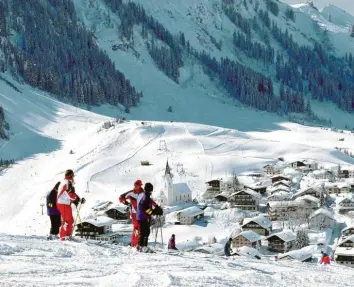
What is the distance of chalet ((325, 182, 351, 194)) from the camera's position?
2795 inches

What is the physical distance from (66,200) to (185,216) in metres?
40.1

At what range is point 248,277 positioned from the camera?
13.4 metres

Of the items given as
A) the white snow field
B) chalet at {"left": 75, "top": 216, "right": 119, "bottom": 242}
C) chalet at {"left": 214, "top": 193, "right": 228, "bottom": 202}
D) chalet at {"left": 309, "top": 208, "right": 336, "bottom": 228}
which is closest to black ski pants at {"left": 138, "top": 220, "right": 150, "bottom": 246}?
the white snow field

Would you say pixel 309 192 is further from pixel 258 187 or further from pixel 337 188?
pixel 258 187

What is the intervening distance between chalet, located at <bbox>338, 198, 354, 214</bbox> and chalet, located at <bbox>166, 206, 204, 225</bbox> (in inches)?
596

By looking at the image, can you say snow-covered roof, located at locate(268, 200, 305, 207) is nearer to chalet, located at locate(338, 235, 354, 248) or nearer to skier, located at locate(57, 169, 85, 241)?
chalet, located at locate(338, 235, 354, 248)

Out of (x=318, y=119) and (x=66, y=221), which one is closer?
(x=66, y=221)

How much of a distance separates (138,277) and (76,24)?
16254 centimetres

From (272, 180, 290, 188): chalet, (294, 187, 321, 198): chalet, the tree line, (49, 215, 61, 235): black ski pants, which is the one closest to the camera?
(49, 215, 61, 235): black ski pants

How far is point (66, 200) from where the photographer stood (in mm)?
16984

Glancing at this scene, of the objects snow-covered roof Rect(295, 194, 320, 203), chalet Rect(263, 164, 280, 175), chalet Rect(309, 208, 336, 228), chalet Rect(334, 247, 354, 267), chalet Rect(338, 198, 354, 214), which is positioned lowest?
chalet Rect(334, 247, 354, 267)

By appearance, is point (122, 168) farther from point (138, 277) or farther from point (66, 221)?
point (138, 277)

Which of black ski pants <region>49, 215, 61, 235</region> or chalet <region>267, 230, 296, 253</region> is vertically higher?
black ski pants <region>49, 215, 61, 235</region>

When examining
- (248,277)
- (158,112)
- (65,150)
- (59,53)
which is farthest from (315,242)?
(59,53)
